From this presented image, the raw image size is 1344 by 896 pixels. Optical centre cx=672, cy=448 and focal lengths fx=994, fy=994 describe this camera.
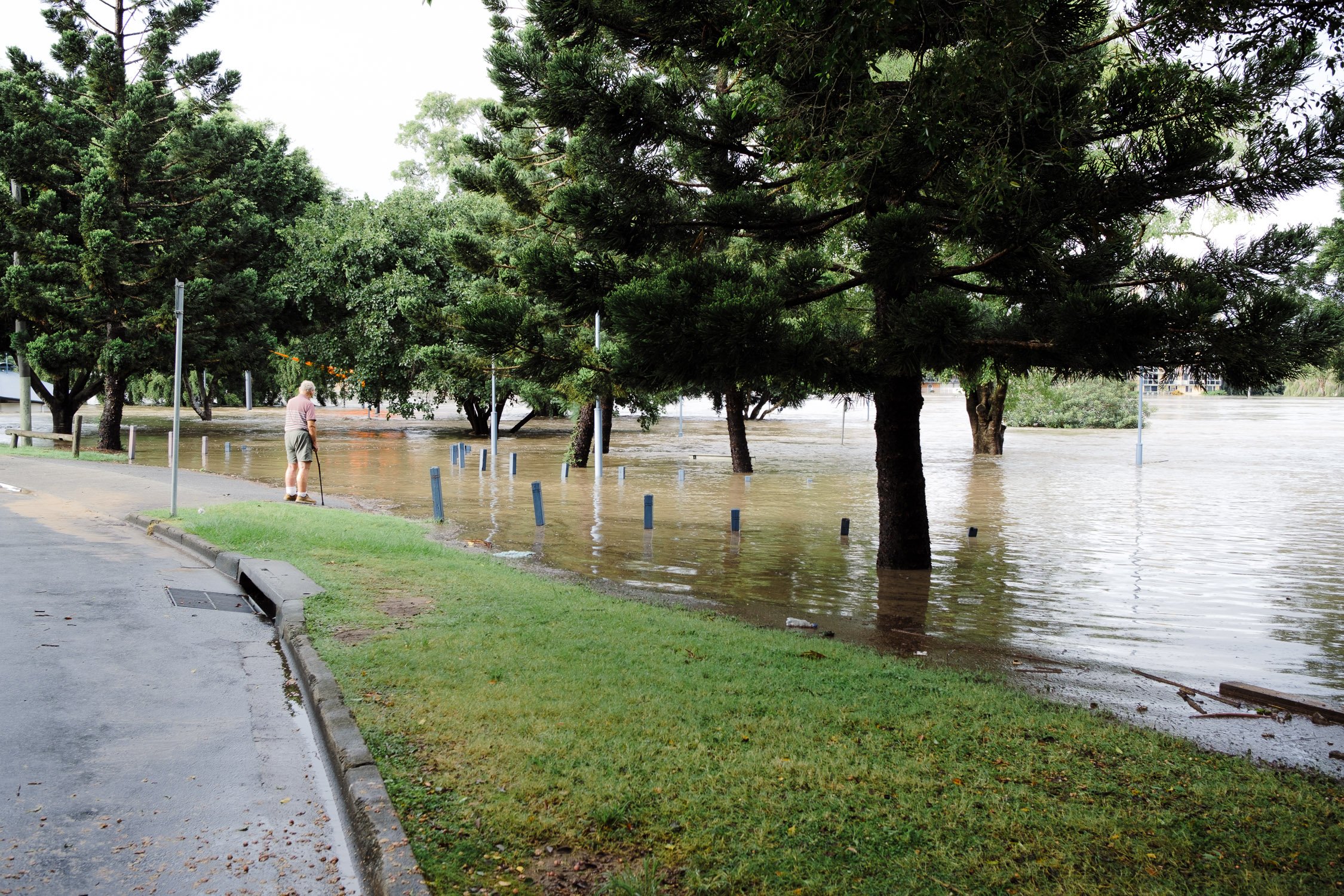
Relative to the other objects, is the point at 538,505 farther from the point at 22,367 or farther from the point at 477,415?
the point at 477,415

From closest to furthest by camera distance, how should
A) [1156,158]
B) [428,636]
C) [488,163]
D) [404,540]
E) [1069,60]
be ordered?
[428,636] < [1069,60] < [1156,158] < [404,540] < [488,163]

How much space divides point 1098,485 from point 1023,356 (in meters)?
16.2

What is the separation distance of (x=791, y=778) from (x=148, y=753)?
3108 millimetres

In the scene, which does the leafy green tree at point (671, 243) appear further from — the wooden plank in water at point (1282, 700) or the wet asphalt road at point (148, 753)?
the wooden plank in water at point (1282, 700)

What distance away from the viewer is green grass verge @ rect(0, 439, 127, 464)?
21.9 m

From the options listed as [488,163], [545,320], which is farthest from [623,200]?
[488,163]

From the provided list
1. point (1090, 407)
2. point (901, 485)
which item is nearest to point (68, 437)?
point (901, 485)

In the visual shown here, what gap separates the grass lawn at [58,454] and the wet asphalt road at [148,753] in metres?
14.9

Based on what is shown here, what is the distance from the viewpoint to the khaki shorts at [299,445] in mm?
15398

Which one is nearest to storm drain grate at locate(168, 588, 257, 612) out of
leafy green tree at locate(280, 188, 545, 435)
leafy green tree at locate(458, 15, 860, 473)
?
leafy green tree at locate(458, 15, 860, 473)

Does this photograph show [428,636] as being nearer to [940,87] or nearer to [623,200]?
[940,87]

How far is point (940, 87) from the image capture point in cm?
702

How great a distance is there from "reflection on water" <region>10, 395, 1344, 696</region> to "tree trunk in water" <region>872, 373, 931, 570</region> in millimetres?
430

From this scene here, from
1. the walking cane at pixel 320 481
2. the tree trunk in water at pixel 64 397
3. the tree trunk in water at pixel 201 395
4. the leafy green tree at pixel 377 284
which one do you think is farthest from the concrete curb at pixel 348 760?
the tree trunk in water at pixel 201 395
